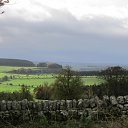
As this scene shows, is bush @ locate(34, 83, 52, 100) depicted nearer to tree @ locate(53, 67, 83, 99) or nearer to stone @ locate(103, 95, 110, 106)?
tree @ locate(53, 67, 83, 99)

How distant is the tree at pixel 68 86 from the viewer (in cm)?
6394

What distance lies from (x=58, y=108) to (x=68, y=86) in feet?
159

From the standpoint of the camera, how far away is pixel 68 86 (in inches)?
2534

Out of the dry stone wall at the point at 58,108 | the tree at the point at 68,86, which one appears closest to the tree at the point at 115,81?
the tree at the point at 68,86

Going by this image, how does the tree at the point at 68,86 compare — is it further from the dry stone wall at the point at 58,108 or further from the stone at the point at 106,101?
the stone at the point at 106,101

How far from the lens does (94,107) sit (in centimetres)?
1581

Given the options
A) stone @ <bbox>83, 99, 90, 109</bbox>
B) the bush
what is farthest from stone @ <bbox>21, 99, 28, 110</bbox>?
the bush

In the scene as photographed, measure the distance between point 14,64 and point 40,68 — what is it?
1068 inches

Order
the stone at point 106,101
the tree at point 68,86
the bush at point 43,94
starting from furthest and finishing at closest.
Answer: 1. the bush at point 43,94
2. the tree at point 68,86
3. the stone at point 106,101

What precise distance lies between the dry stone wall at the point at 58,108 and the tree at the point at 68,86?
154 feet

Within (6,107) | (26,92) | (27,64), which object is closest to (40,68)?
(27,64)

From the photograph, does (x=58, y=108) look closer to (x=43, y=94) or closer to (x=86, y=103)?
(x=86, y=103)

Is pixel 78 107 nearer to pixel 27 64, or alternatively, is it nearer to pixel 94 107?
pixel 94 107

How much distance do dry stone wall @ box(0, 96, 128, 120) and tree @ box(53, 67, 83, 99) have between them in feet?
154
